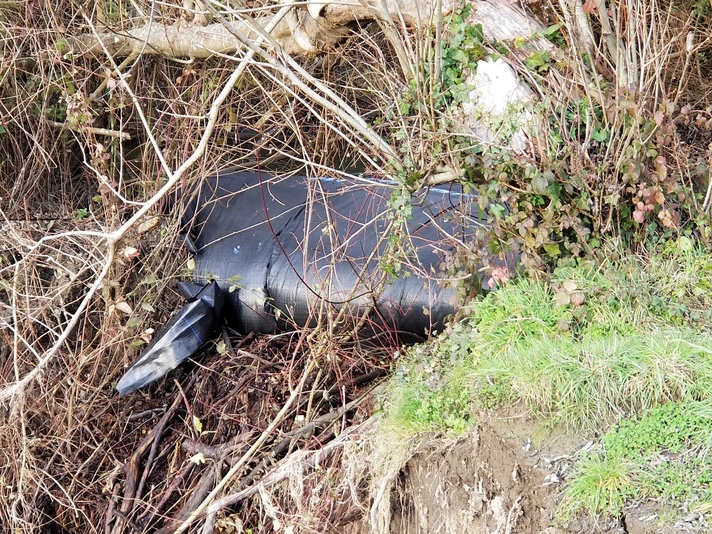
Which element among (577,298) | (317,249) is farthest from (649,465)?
(317,249)

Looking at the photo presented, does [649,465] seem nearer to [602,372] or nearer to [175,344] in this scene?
[602,372]

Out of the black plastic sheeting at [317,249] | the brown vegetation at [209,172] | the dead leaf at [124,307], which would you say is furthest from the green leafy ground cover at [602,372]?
the dead leaf at [124,307]

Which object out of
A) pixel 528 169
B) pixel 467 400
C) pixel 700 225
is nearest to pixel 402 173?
pixel 528 169

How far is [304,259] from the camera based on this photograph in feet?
14.0

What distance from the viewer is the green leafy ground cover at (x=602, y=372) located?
2.63 m

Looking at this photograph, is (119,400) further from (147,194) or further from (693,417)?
(693,417)

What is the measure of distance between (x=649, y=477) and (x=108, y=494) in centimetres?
318

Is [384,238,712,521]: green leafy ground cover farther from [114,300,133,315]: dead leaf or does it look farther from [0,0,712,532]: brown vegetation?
[114,300,133,315]: dead leaf

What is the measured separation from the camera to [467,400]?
3.29m

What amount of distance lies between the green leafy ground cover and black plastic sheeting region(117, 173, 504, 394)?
1.35ft

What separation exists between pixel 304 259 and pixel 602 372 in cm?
193

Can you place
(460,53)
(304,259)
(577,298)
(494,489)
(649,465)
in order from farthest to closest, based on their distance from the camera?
(304,259)
(460,53)
(577,298)
(494,489)
(649,465)

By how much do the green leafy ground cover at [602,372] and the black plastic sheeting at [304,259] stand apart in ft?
1.35

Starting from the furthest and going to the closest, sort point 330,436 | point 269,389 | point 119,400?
point 119,400 < point 269,389 < point 330,436
